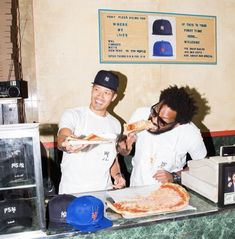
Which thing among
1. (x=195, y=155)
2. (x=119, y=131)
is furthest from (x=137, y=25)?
(x=195, y=155)

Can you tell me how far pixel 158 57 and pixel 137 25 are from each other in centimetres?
45

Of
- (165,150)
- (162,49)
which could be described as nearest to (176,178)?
(165,150)

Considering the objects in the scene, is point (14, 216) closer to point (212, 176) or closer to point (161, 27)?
point (212, 176)

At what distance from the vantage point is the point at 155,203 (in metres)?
1.52

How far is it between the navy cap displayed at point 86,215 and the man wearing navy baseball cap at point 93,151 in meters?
0.69

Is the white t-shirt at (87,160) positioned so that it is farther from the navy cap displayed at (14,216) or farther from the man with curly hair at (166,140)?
the navy cap displayed at (14,216)

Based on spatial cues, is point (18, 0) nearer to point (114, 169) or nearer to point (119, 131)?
point (119, 131)

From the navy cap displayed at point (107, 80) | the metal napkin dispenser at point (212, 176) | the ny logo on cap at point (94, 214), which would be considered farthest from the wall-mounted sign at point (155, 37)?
the ny logo on cap at point (94, 214)

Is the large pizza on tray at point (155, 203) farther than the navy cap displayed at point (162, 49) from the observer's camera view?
No

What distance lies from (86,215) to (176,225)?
47cm

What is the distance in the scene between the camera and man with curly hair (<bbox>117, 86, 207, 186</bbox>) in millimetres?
2203

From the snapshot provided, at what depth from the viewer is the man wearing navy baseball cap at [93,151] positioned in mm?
2066

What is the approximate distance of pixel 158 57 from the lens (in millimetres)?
3365

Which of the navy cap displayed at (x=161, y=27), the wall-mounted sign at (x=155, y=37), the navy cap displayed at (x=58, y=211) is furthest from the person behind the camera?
the navy cap displayed at (x=161, y=27)
